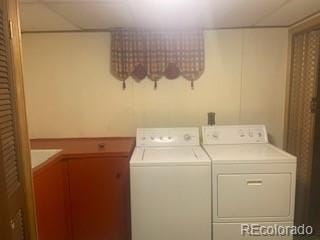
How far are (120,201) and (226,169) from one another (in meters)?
0.91

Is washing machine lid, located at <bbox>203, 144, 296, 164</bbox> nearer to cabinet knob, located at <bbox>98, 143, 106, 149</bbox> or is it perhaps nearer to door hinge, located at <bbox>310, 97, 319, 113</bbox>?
door hinge, located at <bbox>310, 97, 319, 113</bbox>

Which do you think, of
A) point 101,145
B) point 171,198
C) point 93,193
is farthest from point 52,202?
point 171,198

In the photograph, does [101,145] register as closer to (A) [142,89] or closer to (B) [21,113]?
(A) [142,89]

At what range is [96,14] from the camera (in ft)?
6.72

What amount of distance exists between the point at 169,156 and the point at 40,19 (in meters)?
1.53

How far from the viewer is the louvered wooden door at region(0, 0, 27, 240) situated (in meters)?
1.01

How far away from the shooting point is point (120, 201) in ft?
7.27

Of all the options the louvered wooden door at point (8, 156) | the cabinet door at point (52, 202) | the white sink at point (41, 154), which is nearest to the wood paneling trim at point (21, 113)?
the louvered wooden door at point (8, 156)

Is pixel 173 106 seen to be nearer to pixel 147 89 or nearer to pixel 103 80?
pixel 147 89

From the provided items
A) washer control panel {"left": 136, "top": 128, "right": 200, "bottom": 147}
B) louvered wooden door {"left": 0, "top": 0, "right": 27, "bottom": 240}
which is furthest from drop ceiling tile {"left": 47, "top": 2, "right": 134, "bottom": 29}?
washer control panel {"left": 136, "top": 128, "right": 200, "bottom": 147}

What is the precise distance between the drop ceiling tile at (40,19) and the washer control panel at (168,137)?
3.88ft

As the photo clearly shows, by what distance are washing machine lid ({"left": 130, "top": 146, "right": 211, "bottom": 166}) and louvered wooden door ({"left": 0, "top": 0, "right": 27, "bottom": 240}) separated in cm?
91

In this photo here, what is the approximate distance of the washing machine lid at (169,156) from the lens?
76.9 inches

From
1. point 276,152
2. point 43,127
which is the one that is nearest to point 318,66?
point 276,152
